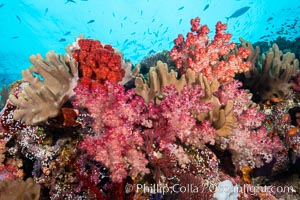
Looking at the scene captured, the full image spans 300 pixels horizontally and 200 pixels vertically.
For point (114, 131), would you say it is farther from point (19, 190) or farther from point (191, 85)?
point (191, 85)

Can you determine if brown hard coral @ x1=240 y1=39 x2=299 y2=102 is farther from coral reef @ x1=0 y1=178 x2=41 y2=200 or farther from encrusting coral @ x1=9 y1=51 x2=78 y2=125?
coral reef @ x1=0 y1=178 x2=41 y2=200

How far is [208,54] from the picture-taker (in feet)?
13.2

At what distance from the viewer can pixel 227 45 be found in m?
4.27

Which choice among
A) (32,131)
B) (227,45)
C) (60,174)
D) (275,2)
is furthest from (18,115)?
(275,2)

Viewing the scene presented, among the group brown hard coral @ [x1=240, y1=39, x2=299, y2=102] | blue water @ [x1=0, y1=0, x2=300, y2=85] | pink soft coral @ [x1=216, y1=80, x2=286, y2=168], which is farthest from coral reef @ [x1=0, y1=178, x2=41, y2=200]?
blue water @ [x1=0, y1=0, x2=300, y2=85]

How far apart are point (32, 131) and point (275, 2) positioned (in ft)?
249

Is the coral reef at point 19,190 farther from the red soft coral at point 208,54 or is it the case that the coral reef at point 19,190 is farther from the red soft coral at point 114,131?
the red soft coral at point 208,54

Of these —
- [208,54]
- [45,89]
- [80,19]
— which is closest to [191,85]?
[208,54]

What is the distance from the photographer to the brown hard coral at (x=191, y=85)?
3525 mm

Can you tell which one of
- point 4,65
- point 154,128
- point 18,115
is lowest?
point 154,128

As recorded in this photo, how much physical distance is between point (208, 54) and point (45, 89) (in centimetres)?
267

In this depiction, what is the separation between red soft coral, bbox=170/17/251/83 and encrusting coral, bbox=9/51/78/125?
1930mm

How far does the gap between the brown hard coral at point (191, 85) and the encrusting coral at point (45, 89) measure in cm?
115

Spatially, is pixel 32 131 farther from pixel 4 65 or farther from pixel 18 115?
pixel 4 65
